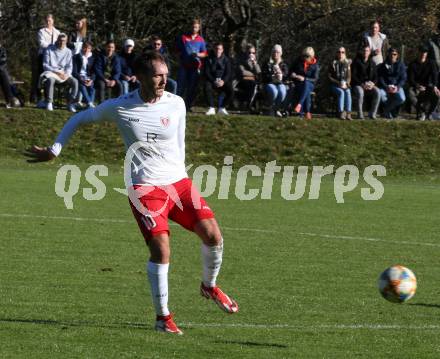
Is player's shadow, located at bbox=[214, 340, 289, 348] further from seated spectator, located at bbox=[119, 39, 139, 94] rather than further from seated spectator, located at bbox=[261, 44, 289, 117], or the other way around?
seated spectator, located at bbox=[261, 44, 289, 117]

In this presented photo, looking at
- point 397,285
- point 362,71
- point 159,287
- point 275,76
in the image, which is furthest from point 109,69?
point 397,285

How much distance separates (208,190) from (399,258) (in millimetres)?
8889

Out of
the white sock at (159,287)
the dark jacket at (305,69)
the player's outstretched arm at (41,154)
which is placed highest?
the dark jacket at (305,69)

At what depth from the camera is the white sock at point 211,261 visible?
9.67 metres

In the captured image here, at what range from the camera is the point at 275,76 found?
27891 mm

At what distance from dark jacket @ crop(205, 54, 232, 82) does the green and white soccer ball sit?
1881cm

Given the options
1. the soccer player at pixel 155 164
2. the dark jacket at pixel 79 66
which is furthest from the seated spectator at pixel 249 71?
the soccer player at pixel 155 164

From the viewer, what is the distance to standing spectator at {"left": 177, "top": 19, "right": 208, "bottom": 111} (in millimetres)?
27547

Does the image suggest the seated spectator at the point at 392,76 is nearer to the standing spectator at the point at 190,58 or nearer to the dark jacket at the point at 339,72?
the dark jacket at the point at 339,72

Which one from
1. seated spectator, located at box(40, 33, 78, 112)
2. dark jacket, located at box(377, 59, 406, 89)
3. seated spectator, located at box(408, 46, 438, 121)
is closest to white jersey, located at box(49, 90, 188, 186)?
seated spectator, located at box(40, 33, 78, 112)

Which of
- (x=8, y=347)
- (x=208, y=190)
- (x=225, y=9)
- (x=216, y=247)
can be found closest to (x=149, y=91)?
(x=216, y=247)

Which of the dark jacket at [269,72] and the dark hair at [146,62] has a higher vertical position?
the dark hair at [146,62]

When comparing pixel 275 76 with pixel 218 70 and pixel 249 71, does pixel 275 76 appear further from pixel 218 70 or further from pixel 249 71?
pixel 218 70

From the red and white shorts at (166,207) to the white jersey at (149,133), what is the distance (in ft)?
0.22
